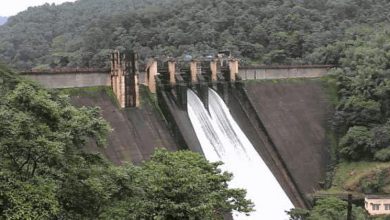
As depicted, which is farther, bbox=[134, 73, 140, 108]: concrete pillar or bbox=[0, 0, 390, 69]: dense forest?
bbox=[0, 0, 390, 69]: dense forest

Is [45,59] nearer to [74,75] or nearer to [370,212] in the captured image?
[74,75]

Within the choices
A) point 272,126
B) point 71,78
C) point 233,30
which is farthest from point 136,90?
point 233,30

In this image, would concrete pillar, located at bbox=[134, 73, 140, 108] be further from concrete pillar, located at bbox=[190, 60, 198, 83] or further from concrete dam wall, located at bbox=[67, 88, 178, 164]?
concrete pillar, located at bbox=[190, 60, 198, 83]

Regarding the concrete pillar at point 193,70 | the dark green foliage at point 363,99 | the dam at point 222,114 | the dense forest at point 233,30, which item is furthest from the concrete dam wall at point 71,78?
the dense forest at point 233,30

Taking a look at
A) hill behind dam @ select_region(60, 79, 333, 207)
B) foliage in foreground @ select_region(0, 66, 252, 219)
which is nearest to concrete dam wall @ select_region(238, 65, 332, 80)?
hill behind dam @ select_region(60, 79, 333, 207)

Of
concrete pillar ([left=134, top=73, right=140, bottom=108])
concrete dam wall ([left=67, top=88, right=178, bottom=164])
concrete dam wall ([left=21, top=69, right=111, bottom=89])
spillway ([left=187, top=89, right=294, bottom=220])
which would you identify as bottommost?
spillway ([left=187, top=89, right=294, bottom=220])

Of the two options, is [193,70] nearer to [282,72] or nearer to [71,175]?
[282,72]

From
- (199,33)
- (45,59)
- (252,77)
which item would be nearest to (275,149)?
(252,77)
